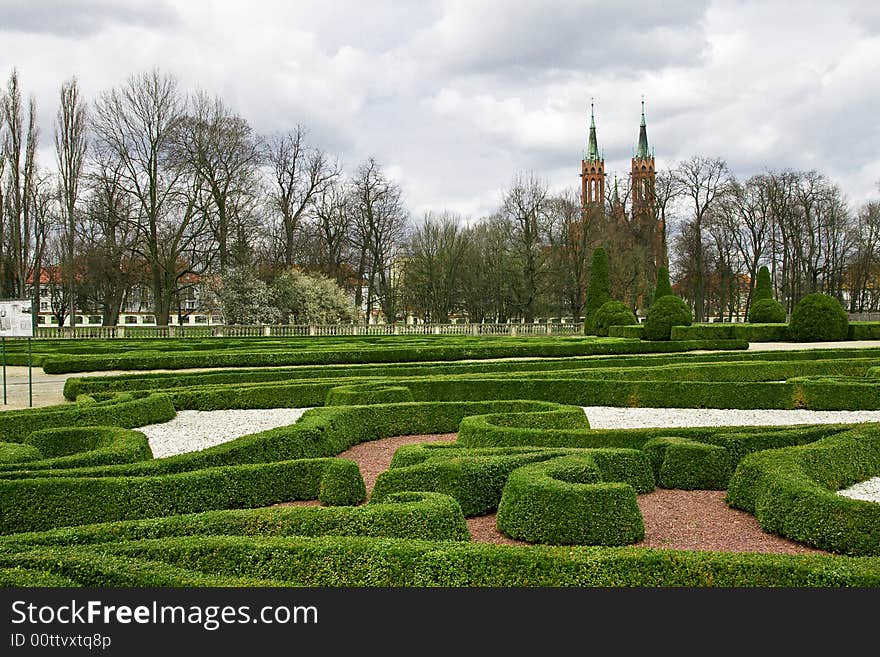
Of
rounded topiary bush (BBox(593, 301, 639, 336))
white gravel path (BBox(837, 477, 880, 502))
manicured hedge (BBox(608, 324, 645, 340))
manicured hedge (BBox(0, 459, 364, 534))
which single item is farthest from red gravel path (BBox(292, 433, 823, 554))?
rounded topiary bush (BBox(593, 301, 639, 336))

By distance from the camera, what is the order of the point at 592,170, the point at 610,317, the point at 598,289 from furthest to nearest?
the point at 592,170 < the point at 598,289 < the point at 610,317

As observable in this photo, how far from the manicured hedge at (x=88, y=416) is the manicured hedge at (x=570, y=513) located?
666cm

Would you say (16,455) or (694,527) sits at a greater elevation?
(16,455)

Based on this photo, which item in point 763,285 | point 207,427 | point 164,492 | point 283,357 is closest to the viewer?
point 164,492

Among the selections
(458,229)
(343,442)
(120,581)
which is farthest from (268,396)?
(458,229)

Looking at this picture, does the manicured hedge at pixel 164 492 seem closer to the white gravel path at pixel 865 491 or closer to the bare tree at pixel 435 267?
the white gravel path at pixel 865 491

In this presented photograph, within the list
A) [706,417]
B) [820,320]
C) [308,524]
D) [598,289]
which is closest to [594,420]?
[706,417]

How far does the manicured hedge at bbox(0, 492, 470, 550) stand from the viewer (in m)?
4.58

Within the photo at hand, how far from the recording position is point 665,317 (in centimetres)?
3162

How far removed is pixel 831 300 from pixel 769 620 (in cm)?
2979

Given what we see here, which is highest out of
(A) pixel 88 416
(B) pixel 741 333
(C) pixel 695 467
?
(B) pixel 741 333

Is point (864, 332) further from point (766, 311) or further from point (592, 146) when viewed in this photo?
point (592, 146)

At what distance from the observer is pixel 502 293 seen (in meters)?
52.8

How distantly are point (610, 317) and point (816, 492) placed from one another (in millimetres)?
31291
